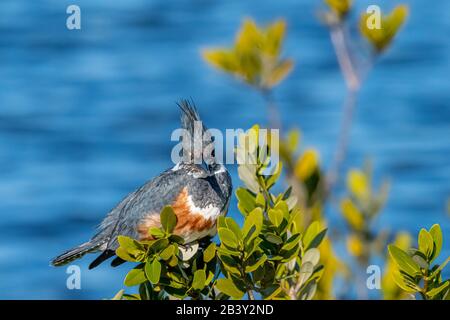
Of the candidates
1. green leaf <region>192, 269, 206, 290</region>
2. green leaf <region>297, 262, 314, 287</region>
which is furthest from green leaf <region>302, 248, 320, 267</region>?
green leaf <region>192, 269, 206, 290</region>

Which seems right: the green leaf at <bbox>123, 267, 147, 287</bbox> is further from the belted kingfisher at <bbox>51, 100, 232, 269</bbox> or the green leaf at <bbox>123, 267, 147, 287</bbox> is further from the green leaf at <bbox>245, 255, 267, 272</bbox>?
the belted kingfisher at <bbox>51, 100, 232, 269</bbox>

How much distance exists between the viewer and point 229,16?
12070mm

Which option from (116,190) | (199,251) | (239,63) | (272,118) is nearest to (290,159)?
(272,118)

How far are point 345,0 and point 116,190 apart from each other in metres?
4.60

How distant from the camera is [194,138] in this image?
11.3 ft

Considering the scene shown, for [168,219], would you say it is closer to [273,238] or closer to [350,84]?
[273,238]

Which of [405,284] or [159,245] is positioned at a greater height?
[159,245]

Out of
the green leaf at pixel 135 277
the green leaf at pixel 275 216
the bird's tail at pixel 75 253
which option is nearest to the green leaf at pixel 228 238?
the green leaf at pixel 275 216

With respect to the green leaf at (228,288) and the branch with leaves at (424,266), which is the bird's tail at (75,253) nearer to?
the green leaf at (228,288)

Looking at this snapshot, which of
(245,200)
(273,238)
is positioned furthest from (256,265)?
(245,200)

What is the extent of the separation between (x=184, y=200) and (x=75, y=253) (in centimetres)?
39

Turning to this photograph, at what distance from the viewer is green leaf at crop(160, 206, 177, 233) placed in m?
2.97

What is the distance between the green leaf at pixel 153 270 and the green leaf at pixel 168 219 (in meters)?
0.09
